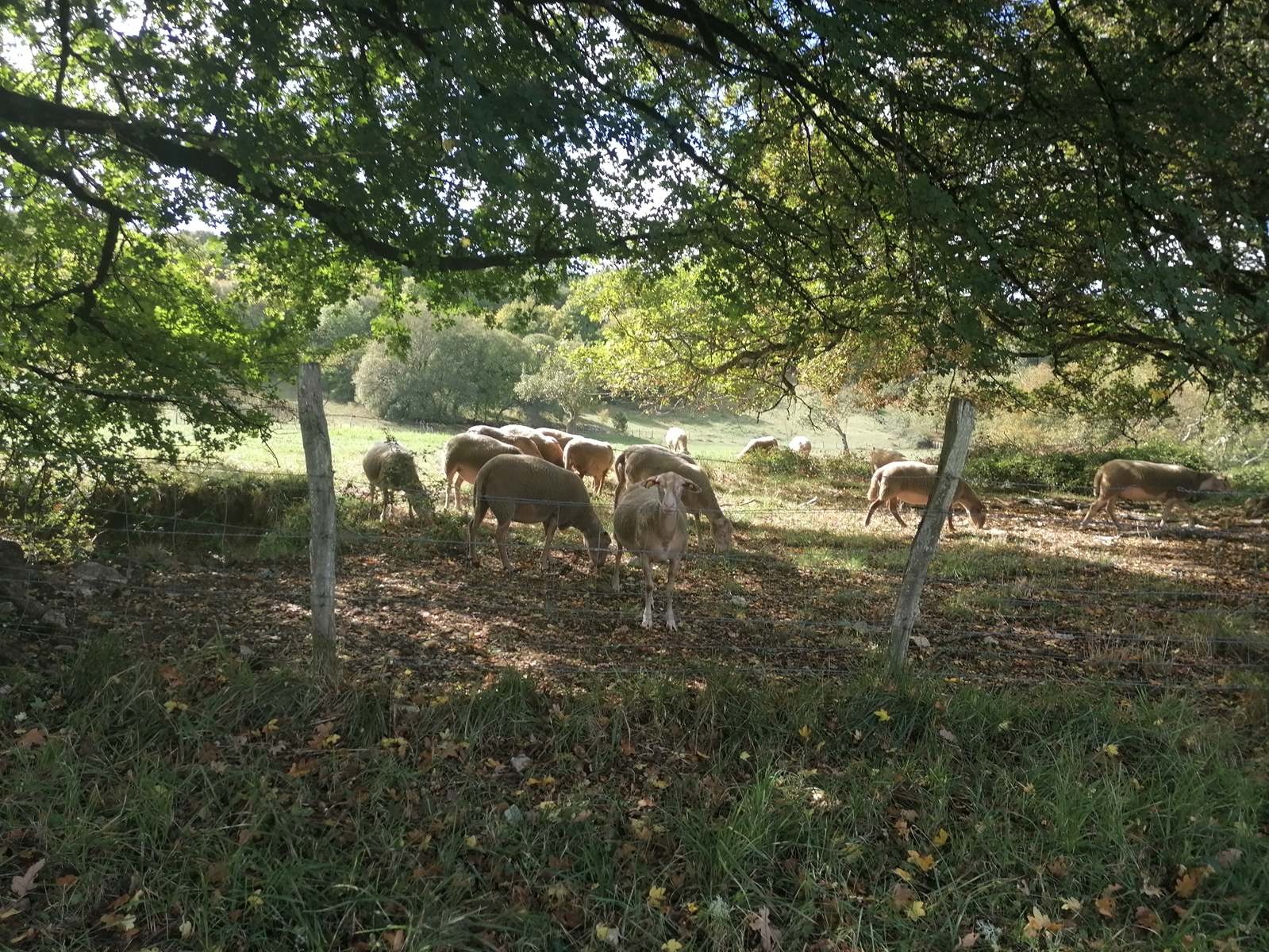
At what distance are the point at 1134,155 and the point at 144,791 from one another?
30.3 feet

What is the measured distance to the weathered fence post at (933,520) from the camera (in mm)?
4922

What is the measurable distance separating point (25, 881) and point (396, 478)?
9184 millimetres

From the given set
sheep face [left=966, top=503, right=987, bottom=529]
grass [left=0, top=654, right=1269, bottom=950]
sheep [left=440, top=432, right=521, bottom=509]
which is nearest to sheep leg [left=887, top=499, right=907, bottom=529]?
sheep face [left=966, top=503, right=987, bottom=529]

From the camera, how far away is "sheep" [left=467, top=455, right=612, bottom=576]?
10.1 meters

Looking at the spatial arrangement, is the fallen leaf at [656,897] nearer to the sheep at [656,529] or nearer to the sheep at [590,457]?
the sheep at [656,529]

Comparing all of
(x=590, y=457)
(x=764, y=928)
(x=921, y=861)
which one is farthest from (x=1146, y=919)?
(x=590, y=457)

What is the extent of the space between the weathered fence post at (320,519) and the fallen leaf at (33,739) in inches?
57.6

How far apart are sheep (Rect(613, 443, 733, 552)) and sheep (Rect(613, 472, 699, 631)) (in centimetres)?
180

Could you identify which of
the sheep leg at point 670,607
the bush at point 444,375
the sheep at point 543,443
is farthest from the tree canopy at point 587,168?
the bush at point 444,375

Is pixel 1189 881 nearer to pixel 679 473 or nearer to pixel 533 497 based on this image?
pixel 533 497

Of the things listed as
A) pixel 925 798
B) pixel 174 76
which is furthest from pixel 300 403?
pixel 925 798

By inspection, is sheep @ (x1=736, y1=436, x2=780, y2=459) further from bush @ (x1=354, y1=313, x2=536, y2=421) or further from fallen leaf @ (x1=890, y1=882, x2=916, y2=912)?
fallen leaf @ (x1=890, y1=882, x2=916, y2=912)

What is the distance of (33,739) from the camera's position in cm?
418

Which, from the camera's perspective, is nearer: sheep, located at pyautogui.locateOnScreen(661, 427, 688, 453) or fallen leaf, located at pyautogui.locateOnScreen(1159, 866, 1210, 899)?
fallen leaf, located at pyautogui.locateOnScreen(1159, 866, 1210, 899)
